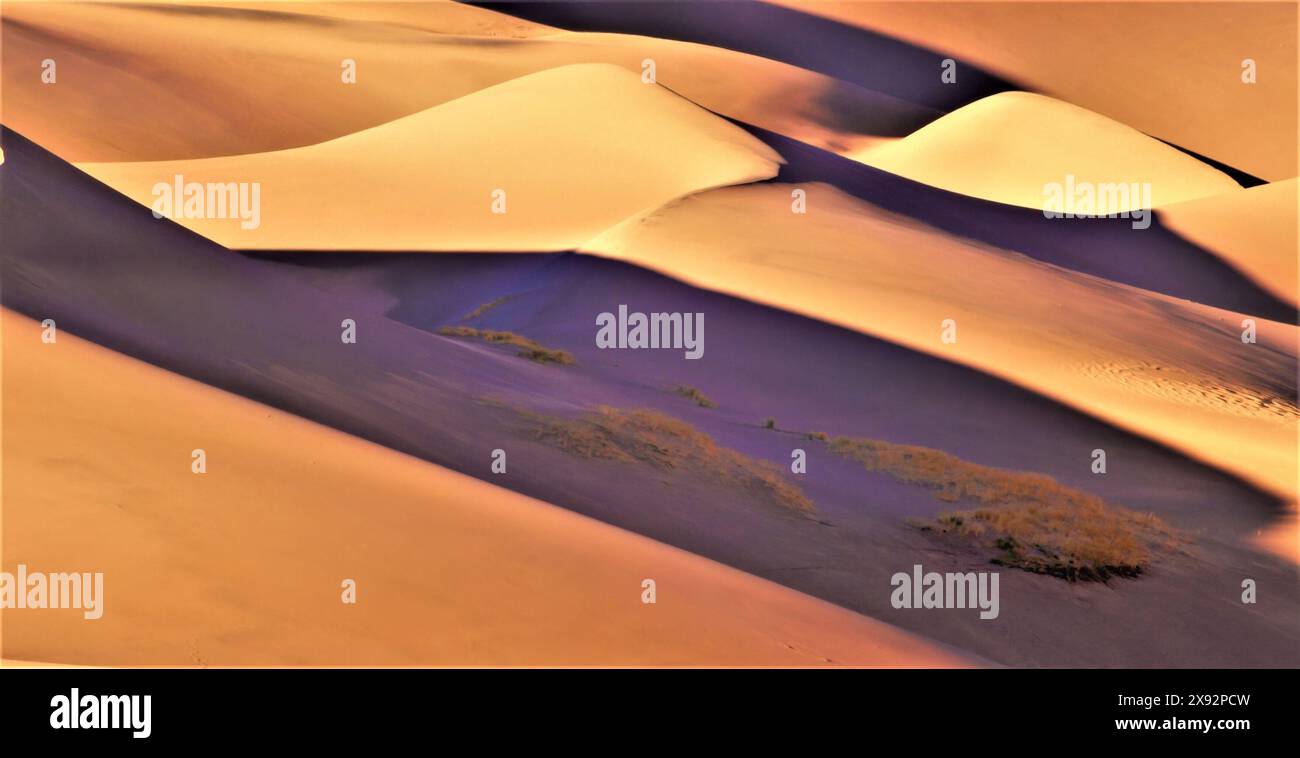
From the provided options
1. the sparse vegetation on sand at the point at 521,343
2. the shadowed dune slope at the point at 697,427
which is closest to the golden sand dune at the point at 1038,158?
the shadowed dune slope at the point at 697,427

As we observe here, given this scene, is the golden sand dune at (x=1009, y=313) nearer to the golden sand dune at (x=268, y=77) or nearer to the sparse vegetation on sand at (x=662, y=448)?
the sparse vegetation on sand at (x=662, y=448)

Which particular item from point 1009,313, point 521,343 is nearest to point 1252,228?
point 1009,313

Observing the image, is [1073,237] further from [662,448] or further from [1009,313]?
[662,448]

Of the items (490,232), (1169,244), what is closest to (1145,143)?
(1169,244)

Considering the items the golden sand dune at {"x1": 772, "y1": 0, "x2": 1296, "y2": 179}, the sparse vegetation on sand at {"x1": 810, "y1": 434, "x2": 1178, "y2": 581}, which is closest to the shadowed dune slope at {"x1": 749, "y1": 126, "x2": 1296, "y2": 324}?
the sparse vegetation on sand at {"x1": 810, "y1": 434, "x2": 1178, "y2": 581}

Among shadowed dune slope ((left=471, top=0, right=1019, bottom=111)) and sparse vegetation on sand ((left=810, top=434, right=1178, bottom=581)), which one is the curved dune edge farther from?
shadowed dune slope ((left=471, top=0, right=1019, bottom=111))

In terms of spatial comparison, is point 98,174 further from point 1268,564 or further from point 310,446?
point 1268,564

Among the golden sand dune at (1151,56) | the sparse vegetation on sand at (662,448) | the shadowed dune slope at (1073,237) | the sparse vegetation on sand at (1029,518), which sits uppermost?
the golden sand dune at (1151,56)
